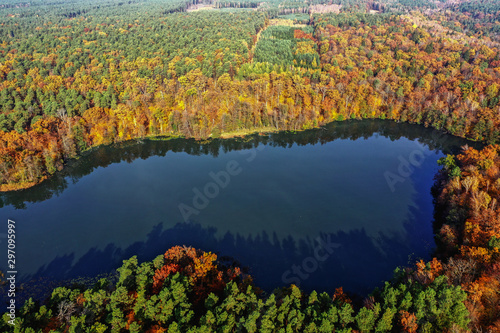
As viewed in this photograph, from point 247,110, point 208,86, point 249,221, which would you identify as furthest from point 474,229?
point 208,86

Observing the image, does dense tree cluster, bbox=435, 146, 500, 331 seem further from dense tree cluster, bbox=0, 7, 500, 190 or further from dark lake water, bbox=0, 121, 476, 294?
dense tree cluster, bbox=0, 7, 500, 190

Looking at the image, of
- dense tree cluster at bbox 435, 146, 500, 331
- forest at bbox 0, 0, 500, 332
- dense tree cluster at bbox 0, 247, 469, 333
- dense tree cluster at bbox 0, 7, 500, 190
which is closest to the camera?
dense tree cluster at bbox 0, 247, 469, 333

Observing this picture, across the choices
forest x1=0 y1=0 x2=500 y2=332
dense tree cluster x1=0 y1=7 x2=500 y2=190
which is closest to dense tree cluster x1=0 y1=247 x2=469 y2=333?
forest x1=0 y1=0 x2=500 y2=332

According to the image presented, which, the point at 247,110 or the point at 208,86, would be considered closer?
the point at 247,110

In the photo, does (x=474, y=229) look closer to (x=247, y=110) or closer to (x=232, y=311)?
(x=232, y=311)

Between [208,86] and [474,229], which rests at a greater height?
[208,86]
